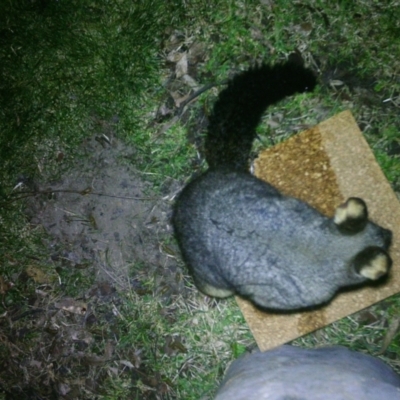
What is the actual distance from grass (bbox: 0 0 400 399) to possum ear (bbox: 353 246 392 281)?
3.22ft

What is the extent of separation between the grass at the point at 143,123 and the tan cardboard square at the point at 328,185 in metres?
0.14

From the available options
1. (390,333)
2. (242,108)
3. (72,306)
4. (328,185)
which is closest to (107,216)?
(72,306)

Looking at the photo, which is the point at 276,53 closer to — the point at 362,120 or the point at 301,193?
the point at 362,120

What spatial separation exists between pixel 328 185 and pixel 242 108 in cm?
91

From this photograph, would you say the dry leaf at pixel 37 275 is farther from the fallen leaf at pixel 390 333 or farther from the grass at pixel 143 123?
the fallen leaf at pixel 390 333

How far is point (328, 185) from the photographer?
3.70 metres

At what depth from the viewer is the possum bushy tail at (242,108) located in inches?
136

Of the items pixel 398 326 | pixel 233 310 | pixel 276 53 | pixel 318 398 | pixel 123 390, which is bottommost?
pixel 123 390

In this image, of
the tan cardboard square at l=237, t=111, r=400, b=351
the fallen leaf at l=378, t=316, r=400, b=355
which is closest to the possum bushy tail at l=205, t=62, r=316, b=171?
the tan cardboard square at l=237, t=111, r=400, b=351

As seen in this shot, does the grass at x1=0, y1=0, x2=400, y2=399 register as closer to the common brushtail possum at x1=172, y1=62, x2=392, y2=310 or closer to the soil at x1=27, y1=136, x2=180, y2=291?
the soil at x1=27, y1=136, x2=180, y2=291

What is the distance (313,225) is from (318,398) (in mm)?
1040

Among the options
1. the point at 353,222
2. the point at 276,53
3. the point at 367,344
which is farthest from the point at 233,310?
the point at 276,53

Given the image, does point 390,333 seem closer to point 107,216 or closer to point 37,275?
point 107,216

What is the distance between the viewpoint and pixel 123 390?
4246 millimetres
